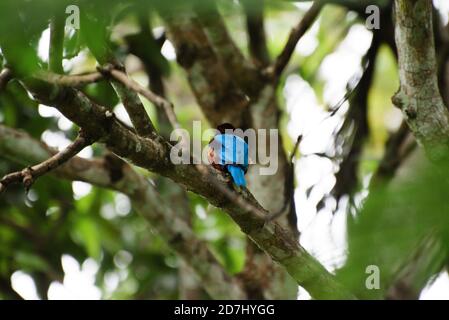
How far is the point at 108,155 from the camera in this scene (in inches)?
156

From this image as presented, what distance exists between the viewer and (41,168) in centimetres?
223

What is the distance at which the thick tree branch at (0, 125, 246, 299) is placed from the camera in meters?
3.92

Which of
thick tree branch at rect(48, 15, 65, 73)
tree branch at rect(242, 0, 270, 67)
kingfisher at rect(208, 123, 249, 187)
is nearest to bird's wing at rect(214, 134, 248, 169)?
kingfisher at rect(208, 123, 249, 187)

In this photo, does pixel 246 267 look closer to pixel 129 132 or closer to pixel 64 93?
pixel 129 132

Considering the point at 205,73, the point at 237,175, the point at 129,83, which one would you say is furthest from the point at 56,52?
the point at 205,73

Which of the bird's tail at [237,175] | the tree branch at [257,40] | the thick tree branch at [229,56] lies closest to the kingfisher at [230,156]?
the bird's tail at [237,175]

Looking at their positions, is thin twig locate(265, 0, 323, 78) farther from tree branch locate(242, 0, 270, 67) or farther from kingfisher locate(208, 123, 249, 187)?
kingfisher locate(208, 123, 249, 187)

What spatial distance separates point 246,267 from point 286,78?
1874 millimetres

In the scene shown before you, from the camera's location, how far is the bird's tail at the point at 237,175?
9.62 ft

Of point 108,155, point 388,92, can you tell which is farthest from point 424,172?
point 388,92

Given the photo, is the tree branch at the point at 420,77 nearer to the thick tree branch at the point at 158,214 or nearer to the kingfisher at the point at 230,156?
the kingfisher at the point at 230,156

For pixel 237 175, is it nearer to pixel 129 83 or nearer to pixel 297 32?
pixel 129 83
